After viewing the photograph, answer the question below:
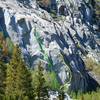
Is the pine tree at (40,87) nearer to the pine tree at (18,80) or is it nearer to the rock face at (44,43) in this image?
the pine tree at (18,80)

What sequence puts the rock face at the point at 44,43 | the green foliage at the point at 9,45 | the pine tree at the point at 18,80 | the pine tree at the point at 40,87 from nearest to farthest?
1. the pine tree at the point at 18,80
2. the pine tree at the point at 40,87
3. the green foliage at the point at 9,45
4. the rock face at the point at 44,43

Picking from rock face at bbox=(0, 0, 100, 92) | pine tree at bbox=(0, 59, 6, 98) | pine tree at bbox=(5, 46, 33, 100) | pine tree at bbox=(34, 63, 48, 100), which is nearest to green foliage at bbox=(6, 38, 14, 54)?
rock face at bbox=(0, 0, 100, 92)

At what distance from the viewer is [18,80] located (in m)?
73.3

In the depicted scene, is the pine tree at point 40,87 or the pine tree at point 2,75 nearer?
the pine tree at point 2,75

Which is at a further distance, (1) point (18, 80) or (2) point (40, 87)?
(2) point (40, 87)

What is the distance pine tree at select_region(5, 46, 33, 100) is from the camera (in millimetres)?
72887

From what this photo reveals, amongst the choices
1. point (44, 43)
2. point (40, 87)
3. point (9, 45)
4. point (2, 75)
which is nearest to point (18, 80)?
point (40, 87)

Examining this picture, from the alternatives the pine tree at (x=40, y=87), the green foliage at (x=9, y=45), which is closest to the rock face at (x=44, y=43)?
the green foliage at (x=9, y=45)

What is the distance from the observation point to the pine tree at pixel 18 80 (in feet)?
239

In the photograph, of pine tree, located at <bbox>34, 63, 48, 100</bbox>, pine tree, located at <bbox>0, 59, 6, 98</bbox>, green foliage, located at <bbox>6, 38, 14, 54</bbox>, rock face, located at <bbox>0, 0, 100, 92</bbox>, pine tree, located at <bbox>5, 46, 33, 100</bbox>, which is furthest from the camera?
rock face, located at <bbox>0, 0, 100, 92</bbox>

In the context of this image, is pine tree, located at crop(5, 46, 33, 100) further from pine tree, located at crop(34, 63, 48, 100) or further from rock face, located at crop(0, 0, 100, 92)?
rock face, located at crop(0, 0, 100, 92)

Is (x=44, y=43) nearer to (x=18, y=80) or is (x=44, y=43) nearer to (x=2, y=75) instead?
(x=2, y=75)

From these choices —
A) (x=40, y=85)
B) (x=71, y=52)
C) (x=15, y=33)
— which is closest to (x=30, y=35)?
(x=15, y=33)

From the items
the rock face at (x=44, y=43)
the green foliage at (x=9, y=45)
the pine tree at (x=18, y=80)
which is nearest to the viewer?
the pine tree at (x=18, y=80)
